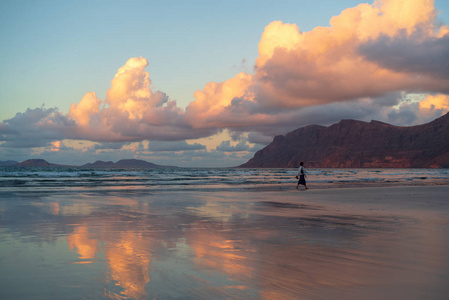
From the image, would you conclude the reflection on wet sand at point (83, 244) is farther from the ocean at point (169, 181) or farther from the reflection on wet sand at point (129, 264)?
the ocean at point (169, 181)

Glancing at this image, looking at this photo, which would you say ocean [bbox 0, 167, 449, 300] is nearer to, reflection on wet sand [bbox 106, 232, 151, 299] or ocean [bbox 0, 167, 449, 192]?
reflection on wet sand [bbox 106, 232, 151, 299]

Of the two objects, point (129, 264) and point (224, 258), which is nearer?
point (129, 264)

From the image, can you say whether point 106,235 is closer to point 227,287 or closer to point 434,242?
point 227,287

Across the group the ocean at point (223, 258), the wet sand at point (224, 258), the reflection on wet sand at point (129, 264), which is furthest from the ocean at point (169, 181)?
the reflection on wet sand at point (129, 264)

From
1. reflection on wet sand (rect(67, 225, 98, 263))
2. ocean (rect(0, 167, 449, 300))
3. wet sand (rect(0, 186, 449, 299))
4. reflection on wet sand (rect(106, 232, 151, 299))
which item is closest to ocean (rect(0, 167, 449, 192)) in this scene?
wet sand (rect(0, 186, 449, 299))

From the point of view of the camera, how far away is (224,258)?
618 centimetres

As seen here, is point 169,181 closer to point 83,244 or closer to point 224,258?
point 83,244

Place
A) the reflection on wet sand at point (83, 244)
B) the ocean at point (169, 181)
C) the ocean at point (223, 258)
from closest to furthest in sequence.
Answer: the ocean at point (223, 258) < the reflection on wet sand at point (83, 244) < the ocean at point (169, 181)

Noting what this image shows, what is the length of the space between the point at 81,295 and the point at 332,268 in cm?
357

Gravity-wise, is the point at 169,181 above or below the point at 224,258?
below

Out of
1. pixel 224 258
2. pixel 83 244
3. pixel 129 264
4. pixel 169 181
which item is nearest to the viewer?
pixel 129 264

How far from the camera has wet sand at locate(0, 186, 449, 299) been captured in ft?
15.0

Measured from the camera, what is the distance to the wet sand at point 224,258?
15.0 ft

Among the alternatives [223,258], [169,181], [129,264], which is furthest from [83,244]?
[169,181]
